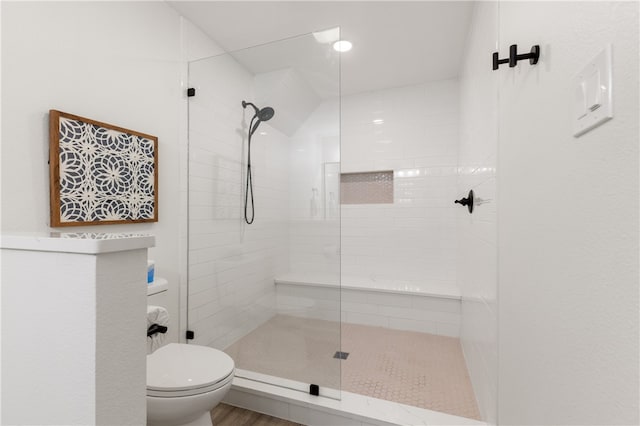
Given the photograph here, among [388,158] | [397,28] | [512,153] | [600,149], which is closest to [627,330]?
[600,149]

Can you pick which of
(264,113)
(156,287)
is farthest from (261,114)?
(156,287)

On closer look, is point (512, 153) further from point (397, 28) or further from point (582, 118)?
point (397, 28)

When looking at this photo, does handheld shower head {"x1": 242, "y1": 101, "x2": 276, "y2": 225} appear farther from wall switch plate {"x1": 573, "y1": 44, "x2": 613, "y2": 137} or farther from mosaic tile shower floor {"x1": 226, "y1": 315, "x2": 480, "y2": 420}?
wall switch plate {"x1": 573, "y1": 44, "x2": 613, "y2": 137}

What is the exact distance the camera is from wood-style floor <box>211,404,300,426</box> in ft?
5.80

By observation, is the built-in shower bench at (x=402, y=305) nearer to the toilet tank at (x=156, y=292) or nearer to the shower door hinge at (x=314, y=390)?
the shower door hinge at (x=314, y=390)

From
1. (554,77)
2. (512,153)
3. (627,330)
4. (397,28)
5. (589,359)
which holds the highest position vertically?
(397,28)

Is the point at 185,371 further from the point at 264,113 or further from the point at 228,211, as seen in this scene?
the point at 264,113

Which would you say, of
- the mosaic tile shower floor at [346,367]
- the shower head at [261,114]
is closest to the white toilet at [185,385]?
the mosaic tile shower floor at [346,367]

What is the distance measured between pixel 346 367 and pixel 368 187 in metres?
1.95

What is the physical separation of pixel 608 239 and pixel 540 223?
36cm

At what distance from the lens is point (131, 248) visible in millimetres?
645

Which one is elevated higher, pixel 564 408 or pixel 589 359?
pixel 589 359

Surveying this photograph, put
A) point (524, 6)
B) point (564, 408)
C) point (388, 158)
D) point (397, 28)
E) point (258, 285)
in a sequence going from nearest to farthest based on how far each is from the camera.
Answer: point (564, 408), point (524, 6), point (258, 285), point (397, 28), point (388, 158)

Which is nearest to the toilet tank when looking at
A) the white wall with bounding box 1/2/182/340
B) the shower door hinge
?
the white wall with bounding box 1/2/182/340
